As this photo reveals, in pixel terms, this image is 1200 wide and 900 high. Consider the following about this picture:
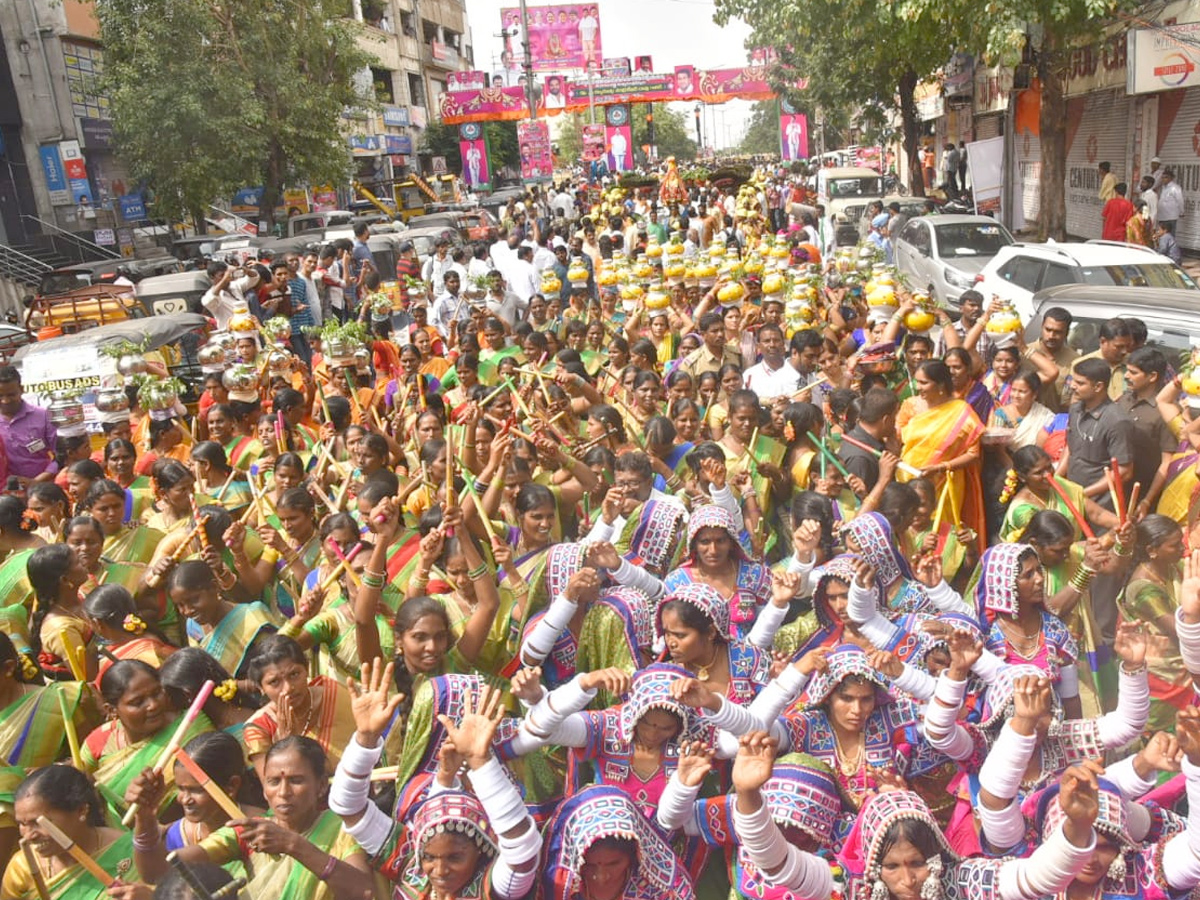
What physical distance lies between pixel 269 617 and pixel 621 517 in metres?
1.56

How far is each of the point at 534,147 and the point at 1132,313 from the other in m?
35.5

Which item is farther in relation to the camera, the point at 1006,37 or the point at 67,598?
the point at 1006,37

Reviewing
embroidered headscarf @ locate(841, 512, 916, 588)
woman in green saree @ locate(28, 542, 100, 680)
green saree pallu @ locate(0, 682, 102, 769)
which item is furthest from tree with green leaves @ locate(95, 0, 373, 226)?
embroidered headscarf @ locate(841, 512, 916, 588)

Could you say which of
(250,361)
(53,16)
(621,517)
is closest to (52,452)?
(250,361)

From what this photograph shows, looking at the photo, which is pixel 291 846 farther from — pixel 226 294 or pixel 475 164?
pixel 475 164

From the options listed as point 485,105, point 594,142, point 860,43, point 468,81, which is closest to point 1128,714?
point 860,43

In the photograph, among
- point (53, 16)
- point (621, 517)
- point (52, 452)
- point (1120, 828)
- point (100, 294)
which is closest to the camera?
point (1120, 828)

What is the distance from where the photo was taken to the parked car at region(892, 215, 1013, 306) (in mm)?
13680

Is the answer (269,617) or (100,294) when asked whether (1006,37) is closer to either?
(269,617)

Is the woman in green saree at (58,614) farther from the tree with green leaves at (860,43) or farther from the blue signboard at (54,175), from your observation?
the blue signboard at (54,175)

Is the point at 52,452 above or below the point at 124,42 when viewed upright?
below

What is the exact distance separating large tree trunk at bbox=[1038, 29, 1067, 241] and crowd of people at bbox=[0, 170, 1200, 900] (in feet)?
28.5

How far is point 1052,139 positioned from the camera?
1484cm

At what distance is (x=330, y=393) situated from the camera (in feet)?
25.3
